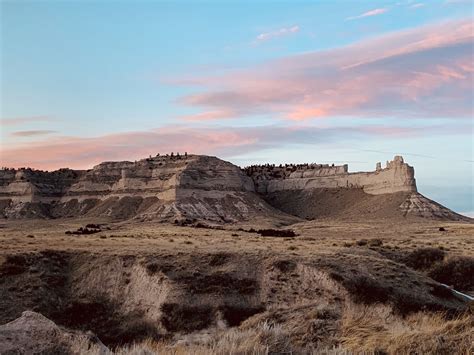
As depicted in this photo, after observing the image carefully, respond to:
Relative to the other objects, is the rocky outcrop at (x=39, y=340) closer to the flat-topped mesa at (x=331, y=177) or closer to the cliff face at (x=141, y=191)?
the cliff face at (x=141, y=191)

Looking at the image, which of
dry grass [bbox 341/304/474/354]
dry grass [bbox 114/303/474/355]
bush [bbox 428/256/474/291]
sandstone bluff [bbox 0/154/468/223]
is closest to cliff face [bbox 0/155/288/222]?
sandstone bluff [bbox 0/154/468/223]

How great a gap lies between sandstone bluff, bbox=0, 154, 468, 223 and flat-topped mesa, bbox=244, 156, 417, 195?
8.1 inches

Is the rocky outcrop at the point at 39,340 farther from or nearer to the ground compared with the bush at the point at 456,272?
farther from the ground

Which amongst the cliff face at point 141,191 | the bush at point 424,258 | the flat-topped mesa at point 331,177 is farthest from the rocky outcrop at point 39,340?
the flat-topped mesa at point 331,177

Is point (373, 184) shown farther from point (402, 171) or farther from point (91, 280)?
point (91, 280)

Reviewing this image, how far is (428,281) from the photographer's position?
136 ft

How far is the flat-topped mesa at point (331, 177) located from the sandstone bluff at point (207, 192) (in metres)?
0.21

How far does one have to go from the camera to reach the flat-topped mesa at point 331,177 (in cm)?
12256

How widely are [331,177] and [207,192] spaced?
3084 cm

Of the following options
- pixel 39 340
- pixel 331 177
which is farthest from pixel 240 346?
Result: pixel 331 177

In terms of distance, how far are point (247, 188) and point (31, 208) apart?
48944 millimetres

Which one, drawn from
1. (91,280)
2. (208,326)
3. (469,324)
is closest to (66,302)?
(91,280)

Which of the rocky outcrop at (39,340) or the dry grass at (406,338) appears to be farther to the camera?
the rocky outcrop at (39,340)

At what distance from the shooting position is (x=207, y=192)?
12756cm
